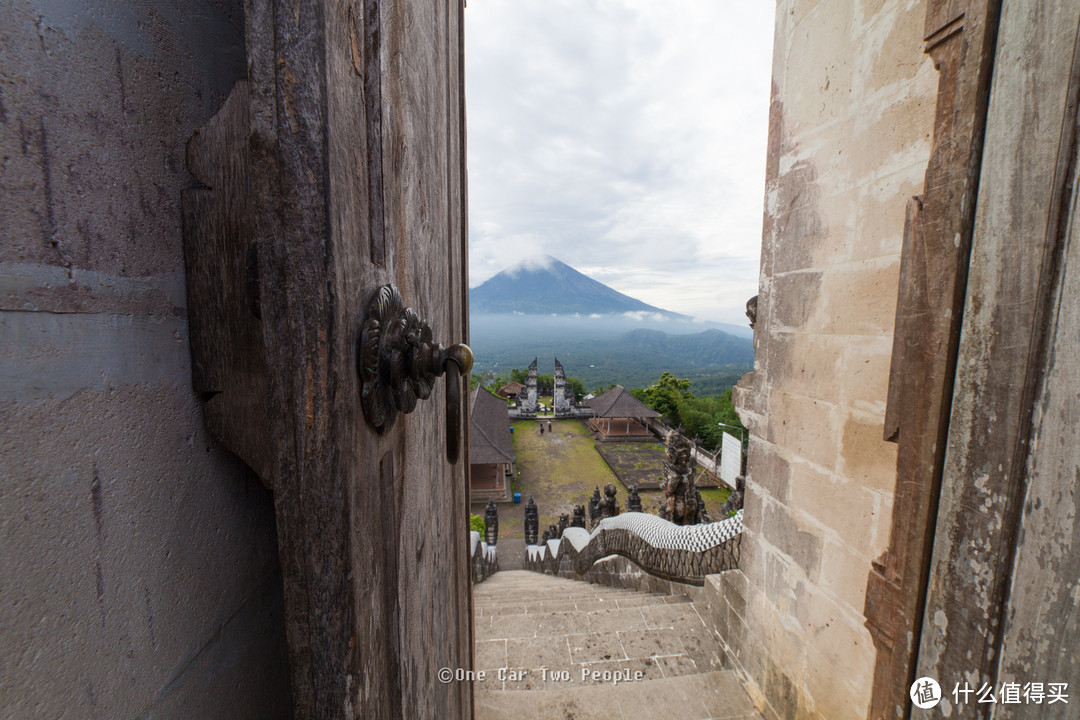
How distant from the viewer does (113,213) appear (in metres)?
0.53

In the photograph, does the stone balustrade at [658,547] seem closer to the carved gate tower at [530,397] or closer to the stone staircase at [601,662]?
the stone staircase at [601,662]

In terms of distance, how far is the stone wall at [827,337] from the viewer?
1.68m

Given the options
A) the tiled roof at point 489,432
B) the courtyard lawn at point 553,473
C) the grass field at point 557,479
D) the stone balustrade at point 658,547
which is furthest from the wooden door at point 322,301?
the grass field at point 557,479

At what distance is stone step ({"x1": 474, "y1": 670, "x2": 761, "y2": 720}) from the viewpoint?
2.28 metres

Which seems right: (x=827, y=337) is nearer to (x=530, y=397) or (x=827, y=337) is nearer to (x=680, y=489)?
(x=680, y=489)

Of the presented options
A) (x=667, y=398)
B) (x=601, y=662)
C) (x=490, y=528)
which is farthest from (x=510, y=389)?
(x=601, y=662)

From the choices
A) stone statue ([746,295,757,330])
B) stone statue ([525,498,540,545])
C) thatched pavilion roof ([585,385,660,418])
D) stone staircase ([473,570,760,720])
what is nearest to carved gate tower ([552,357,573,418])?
thatched pavilion roof ([585,385,660,418])

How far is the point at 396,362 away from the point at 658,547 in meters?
4.22

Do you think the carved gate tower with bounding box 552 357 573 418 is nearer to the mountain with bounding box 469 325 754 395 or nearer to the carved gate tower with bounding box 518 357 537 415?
the carved gate tower with bounding box 518 357 537 415

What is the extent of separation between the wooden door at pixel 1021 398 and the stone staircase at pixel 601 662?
1.64 m

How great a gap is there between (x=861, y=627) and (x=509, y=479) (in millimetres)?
15304

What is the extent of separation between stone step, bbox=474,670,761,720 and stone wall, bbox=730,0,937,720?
0.58 ft

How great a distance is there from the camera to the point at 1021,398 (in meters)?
1.01

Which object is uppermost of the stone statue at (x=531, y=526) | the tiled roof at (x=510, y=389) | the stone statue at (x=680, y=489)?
the stone statue at (x=680, y=489)
